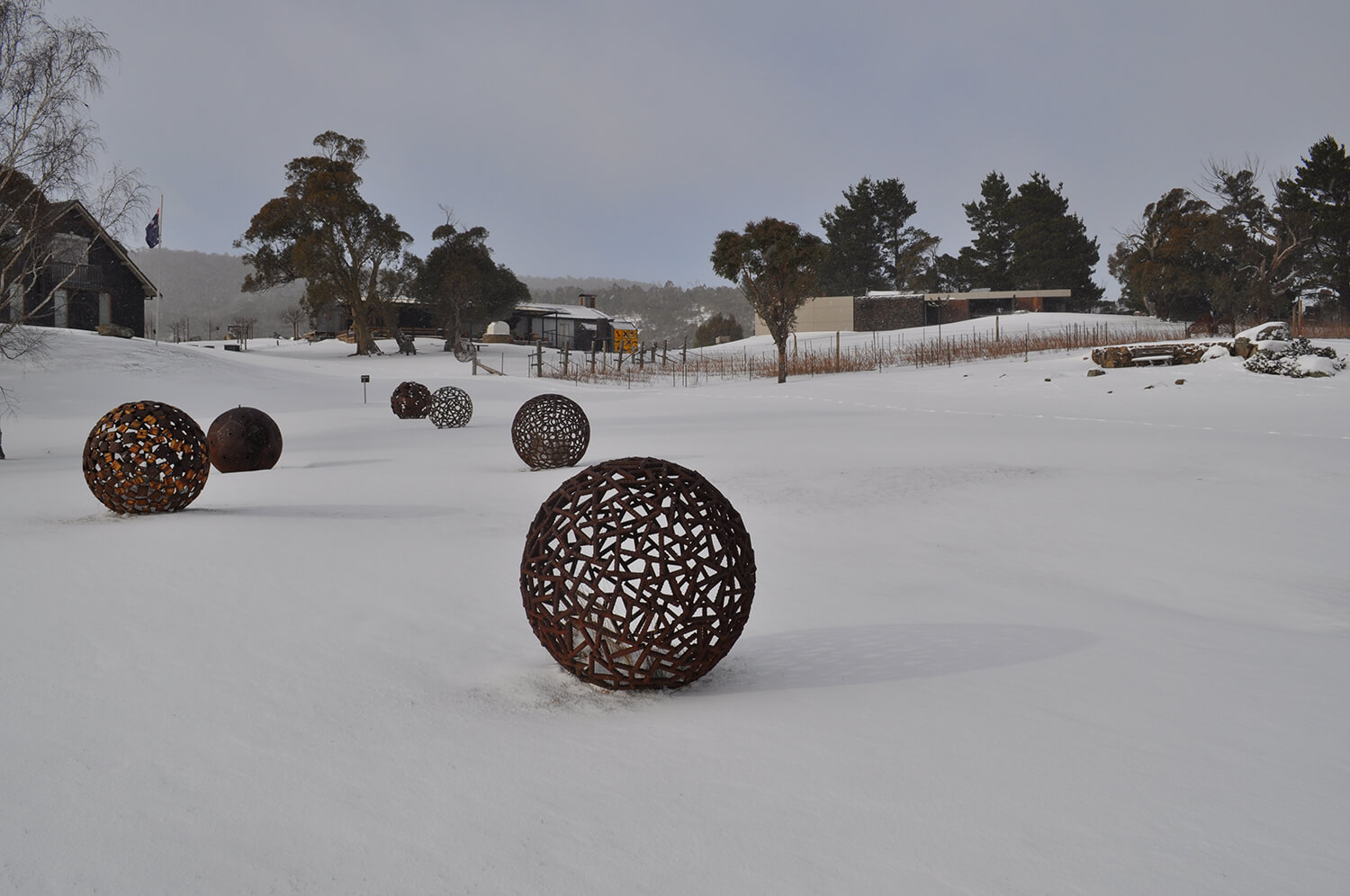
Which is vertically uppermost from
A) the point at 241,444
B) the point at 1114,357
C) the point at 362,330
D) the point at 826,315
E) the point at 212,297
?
the point at 212,297

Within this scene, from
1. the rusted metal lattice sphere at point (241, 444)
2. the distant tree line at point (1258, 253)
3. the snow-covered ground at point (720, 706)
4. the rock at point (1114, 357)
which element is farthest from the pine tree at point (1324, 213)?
the rusted metal lattice sphere at point (241, 444)

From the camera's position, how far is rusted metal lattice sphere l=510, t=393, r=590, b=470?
12.1 m

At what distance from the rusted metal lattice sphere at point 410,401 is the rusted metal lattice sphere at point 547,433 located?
Result: 10.8 metres

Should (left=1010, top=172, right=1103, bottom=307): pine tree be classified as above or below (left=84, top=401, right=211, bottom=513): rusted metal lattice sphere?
above

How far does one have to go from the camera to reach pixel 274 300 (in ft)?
433

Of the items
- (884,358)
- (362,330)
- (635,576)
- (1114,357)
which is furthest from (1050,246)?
(635,576)

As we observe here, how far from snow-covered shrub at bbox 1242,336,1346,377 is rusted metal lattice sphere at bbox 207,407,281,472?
23.6 meters

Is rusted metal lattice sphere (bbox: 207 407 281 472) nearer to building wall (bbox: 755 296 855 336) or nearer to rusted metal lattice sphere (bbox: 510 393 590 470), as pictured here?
rusted metal lattice sphere (bbox: 510 393 590 470)

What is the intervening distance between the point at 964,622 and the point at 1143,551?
331 centimetres

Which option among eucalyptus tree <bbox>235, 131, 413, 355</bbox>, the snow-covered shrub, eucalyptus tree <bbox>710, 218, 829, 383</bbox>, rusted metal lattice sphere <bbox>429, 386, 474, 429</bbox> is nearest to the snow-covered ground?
rusted metal lattice sphere <bbox>429, 386, 474, 429</bbox>

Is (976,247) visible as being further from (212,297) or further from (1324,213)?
(212,297)

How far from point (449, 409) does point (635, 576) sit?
56.2ft

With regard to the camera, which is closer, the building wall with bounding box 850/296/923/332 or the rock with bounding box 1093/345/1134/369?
the rock with bounding box 1093/345/1134/369

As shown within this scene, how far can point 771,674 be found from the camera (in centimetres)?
441
